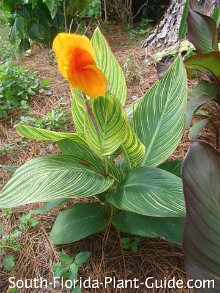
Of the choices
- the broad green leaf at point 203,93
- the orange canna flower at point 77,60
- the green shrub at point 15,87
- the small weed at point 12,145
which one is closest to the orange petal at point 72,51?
the orange canna flower at point 77,60

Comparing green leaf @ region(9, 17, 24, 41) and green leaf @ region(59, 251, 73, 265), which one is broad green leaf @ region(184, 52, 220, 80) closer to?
green leaf @ region(59, 251, 73, 265)

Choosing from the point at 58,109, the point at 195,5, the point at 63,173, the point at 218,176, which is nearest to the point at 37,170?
the point at 63,173

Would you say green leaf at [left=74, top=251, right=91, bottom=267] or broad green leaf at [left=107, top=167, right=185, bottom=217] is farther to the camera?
green leaf at [left=74, top=251, right=91, bottom=267]

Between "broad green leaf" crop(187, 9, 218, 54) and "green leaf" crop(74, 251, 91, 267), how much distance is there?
1.14m

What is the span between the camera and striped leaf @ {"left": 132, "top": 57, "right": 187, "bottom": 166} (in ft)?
3.47

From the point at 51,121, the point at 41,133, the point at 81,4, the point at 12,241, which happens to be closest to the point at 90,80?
the point at 41,133

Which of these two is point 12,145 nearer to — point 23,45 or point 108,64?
point 108,64

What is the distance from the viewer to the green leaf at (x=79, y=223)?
1.10m

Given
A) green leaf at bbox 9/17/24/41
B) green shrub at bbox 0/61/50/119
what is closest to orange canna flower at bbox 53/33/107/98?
green shrub at bbox 0/61/50/119

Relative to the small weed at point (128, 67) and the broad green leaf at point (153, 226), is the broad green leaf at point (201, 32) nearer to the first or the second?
the small weed at point (128, 67)

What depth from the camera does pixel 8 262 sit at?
1.13 meters

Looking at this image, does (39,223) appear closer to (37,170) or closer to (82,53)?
(37,170)

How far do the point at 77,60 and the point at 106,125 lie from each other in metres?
0.27

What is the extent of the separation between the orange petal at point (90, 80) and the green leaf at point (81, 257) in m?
0.58
